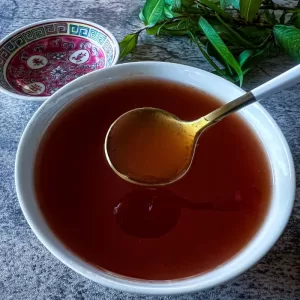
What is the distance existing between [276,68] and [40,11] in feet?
1.90

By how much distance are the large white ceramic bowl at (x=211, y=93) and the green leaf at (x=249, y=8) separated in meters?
0.20

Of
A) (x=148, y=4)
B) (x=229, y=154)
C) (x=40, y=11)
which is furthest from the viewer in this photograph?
(x=40, y=11)

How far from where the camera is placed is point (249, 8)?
0.93 metres

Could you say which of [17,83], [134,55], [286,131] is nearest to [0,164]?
[17,83]

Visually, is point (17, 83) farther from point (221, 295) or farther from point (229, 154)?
point (221, 295)

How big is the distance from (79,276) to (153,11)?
57 centimetres

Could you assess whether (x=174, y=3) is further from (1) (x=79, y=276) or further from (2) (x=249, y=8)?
(1) (x=79, y=276)

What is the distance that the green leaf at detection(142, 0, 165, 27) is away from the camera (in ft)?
3.21

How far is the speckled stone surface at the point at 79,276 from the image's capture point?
679 millimetres

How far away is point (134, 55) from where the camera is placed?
1.04 meters

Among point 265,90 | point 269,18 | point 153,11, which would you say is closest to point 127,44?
point 153,11

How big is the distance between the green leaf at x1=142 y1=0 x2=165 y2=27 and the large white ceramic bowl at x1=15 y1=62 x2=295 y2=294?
0.64 feet

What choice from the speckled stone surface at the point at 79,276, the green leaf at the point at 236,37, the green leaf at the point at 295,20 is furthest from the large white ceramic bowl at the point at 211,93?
the green leaf at the point at 295,20

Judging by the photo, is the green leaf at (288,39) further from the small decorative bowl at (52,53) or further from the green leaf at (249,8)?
the small decorative bowl at (52,53)
